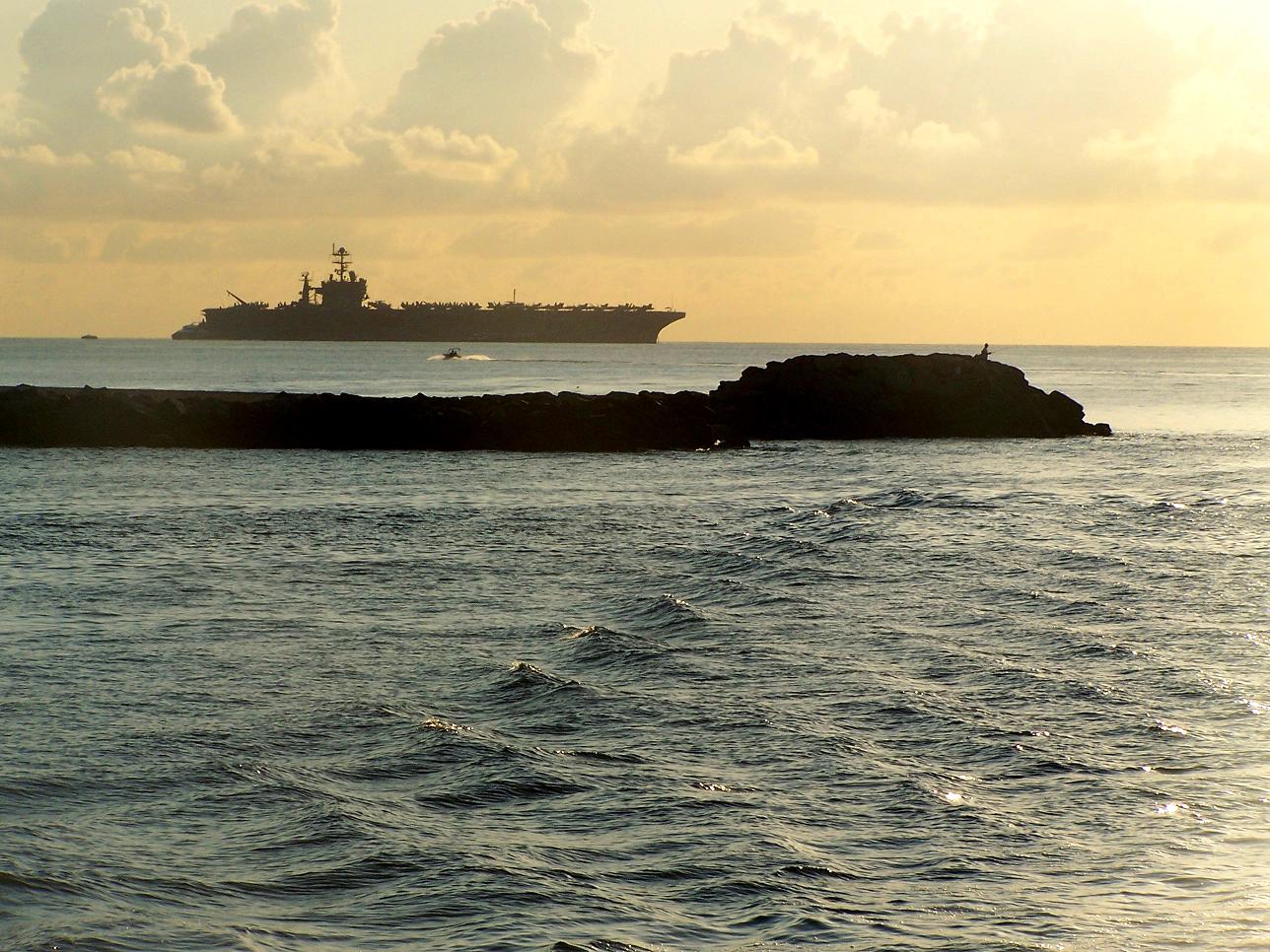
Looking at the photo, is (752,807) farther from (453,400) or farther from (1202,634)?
(453,400)

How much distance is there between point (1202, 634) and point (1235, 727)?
406 cm

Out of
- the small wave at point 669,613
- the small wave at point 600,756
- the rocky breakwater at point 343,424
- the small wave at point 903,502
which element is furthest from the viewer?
the rocky breakwater at point 343,424

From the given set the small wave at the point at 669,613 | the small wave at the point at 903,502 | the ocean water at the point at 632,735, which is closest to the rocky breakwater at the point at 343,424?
the small wave at the point at 903,502

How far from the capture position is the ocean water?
7.62 meters

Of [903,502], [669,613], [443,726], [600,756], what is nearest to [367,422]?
[903,502]

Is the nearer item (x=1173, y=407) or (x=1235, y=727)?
(x=1235, y=727)

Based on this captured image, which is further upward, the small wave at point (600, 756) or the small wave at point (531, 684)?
the small wave at point (531, 684)

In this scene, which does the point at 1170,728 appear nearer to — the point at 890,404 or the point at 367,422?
the point at 367,422

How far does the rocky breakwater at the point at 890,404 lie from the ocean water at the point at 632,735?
2453 cm

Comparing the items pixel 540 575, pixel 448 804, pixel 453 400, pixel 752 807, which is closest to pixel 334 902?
pixel 448 804

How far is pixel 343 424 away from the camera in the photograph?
43.9 m

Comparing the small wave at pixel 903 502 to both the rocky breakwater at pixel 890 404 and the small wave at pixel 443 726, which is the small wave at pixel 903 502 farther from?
the rocky breakwater at pixel 890 404

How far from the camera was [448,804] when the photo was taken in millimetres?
9336

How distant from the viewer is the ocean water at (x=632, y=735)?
25.0ft
